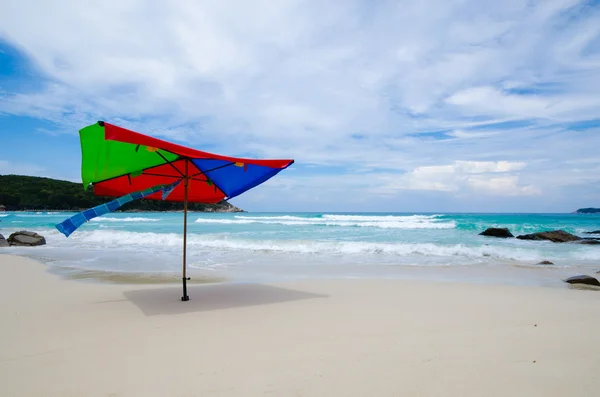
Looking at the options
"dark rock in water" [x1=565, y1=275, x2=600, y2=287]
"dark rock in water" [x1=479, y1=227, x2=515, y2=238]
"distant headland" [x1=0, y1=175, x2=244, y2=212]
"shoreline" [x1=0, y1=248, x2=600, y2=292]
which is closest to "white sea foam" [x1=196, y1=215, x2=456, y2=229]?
"dark rock in water" [x1=479, y1=227, x2=515, y2=238]

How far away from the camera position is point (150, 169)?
21.4 feet

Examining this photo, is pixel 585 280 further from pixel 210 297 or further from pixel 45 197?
pixel 45 197

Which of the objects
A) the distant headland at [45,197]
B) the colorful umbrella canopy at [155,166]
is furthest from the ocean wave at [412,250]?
the distant headland at [45,197]

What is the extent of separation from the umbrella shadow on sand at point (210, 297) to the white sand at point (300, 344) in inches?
1.4

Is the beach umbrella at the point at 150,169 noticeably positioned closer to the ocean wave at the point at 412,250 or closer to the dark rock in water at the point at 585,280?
the ocean wave at the point at 412,250

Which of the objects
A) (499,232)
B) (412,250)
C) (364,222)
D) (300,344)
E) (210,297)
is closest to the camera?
(300,344)

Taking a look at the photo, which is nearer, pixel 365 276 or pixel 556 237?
pixel 365 276

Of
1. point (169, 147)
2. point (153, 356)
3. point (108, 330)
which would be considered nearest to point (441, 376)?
point (153, 356)

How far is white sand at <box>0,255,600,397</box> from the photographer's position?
2768mm

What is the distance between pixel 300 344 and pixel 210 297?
289cm

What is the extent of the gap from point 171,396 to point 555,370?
322cm

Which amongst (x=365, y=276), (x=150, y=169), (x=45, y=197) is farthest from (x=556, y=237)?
(x=45, y=197)

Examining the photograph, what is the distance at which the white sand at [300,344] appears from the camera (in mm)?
2768

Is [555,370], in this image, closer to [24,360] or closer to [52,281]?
[24,360]
